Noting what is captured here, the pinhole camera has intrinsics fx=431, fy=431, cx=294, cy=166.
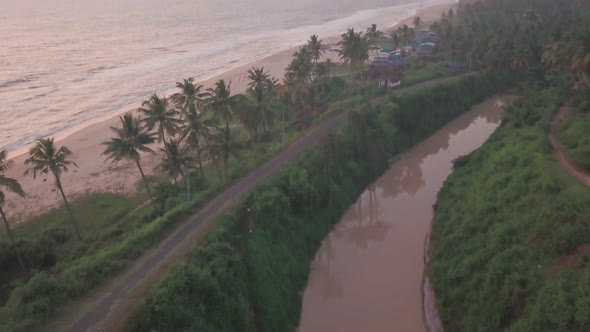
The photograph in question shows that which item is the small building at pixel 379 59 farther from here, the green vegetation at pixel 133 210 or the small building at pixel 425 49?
the green vegetation at pixel 133 210

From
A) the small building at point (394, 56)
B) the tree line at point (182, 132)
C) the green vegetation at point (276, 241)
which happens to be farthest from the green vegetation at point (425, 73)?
the tree line at point (182, 132)

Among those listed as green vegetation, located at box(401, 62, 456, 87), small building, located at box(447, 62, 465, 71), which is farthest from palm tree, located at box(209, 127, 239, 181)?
small building, located at box(447, 62, 465, 71)

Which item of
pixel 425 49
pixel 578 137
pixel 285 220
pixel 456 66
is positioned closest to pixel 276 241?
pixel 285 220

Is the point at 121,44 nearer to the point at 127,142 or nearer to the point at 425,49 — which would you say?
the point at 425,49

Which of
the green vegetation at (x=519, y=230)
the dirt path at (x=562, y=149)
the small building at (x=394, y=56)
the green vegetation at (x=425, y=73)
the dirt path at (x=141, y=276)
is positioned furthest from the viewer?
the small building at (x=394, y=56)

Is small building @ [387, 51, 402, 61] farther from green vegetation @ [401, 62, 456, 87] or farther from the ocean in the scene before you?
the ocean

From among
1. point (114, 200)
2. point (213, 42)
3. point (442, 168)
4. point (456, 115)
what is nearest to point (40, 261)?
point (114, 200)
